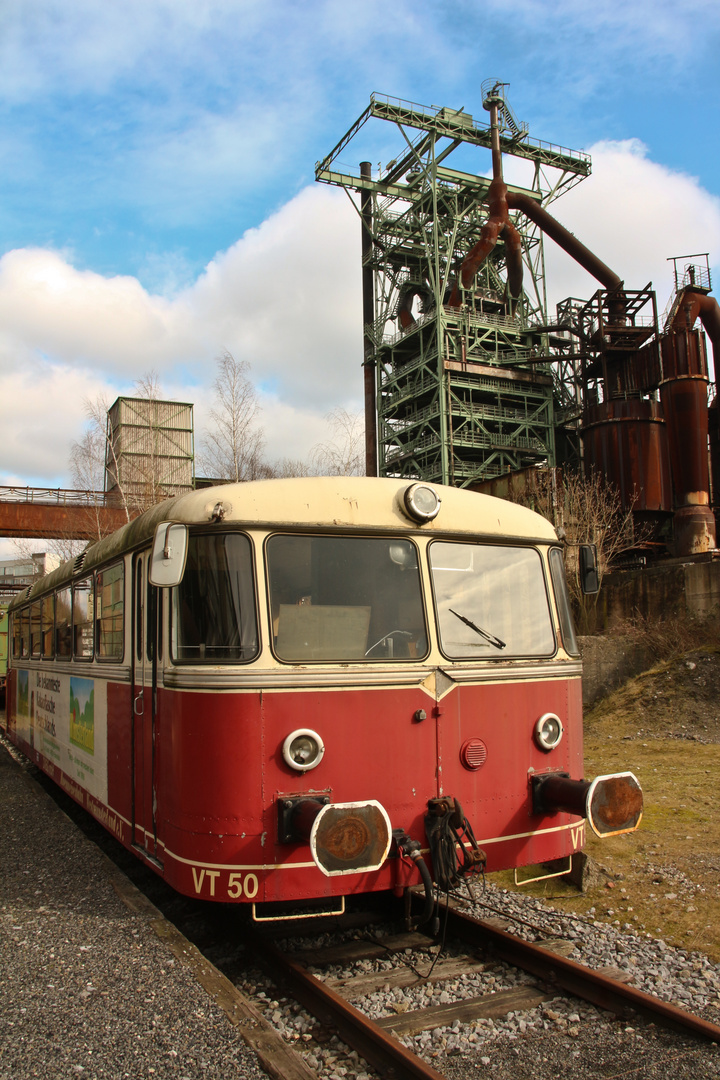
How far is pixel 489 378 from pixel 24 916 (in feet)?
Result: 138

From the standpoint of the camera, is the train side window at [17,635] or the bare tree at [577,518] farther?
the bare tree at [577,518]

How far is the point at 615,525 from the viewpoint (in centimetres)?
2897

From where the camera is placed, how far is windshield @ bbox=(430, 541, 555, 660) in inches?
209

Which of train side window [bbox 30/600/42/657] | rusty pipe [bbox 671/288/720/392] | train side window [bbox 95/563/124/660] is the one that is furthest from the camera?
rusty pipe [bbox 671/288/720/392]

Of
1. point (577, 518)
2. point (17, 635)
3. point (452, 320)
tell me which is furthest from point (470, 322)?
point (17, 635)

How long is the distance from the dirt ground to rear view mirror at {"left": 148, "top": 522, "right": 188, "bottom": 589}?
4090 mm

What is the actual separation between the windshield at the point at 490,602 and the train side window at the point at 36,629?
7.14m

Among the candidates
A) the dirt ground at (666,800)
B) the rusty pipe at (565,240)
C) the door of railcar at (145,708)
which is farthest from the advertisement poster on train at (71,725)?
the rusty pipe at (565,240)

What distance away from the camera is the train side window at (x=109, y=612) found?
6.48 meters

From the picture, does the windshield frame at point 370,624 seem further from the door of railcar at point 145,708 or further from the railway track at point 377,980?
the railway track at point 377,980

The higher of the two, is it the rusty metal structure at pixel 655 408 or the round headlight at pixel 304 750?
the rusty metal structure at pixel 655 408

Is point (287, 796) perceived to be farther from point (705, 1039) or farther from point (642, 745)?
point (642, 745)

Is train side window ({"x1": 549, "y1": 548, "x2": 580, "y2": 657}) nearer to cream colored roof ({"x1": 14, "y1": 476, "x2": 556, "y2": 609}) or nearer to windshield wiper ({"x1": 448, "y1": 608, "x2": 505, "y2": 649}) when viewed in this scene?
cream colored roof ({"x1": 14, "y1": 476, "x2": 556, "y2": 609})

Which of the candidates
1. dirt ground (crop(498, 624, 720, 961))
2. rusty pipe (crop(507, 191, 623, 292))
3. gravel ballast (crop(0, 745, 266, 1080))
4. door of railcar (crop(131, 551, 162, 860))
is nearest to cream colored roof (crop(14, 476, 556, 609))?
door of railcar (crop(131, 551, 162, 860))
